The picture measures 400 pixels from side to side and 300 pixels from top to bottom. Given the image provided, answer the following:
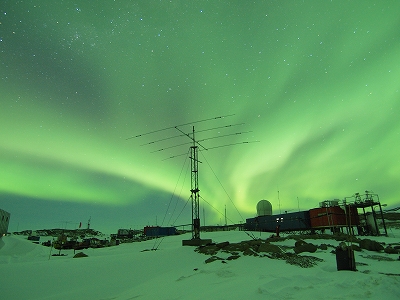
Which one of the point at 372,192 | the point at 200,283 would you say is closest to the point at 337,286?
the point at 200,283

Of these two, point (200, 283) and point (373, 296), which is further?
point (200, 283)

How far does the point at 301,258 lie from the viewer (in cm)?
1418

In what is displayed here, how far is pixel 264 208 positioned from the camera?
220 feet

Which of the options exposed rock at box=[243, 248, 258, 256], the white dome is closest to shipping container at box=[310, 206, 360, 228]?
the white dome

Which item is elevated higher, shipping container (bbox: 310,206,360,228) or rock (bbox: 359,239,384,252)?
shipping container (bbox: 310,206,360,228)

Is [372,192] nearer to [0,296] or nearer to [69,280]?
[69,280]

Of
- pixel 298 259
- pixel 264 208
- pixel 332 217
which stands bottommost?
pixel 298 259

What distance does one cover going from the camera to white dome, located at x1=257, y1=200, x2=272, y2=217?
218 ft

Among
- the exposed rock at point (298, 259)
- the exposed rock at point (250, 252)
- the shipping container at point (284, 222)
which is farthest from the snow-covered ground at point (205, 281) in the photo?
the shipping container at point (284, 222)

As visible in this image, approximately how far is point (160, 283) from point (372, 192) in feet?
167

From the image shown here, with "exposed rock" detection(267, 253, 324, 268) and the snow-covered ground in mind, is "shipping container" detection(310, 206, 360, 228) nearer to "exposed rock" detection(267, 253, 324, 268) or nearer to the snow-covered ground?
the snow-covered ground

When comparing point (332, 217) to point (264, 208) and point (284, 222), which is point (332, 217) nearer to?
point (284, 222)

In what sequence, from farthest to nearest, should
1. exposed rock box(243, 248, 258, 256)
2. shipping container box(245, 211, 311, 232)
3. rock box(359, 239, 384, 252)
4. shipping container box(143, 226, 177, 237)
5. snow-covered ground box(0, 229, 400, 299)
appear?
shipping container box(143, 226, 177, 237), shipping container box(245, 211, 311, 232), rock box(359, 239, 384, 252), exposed rock box(243, 248, 258, 256), snow-covered ground box(0, 229, 400, 299)

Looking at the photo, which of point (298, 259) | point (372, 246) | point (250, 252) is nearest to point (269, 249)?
point (250, 252)
